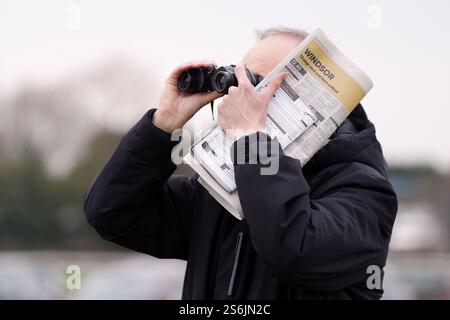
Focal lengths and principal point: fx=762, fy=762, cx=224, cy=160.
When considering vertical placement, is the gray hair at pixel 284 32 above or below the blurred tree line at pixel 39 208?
above

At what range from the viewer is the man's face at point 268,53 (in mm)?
2744

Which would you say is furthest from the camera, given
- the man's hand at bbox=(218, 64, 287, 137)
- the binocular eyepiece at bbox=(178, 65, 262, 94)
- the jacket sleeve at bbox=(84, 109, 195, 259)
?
the jacket sleeve at bbox=(84, 109, 195, 259)

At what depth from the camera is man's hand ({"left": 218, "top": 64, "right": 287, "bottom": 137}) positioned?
2533mm

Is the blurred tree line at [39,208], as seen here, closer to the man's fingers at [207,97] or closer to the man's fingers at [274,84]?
the man's fingers at [207,97]

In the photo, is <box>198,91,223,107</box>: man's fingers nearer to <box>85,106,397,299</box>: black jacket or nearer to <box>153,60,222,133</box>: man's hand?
<box>153,60,222,133</box>: man's hand

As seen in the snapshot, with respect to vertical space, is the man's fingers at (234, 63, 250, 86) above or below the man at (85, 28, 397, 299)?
above

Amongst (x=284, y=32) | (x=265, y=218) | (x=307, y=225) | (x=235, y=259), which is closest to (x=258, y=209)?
(x=265, y=218)

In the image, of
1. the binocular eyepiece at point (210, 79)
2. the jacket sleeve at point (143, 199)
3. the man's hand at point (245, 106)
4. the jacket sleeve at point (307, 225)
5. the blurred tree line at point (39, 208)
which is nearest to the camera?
the jacket sleeve at point (307, 225)

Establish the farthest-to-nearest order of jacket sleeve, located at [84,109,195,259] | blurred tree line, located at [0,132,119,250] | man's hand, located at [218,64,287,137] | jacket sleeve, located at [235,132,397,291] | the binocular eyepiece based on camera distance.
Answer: blurred tree line, located at [0,132,119,250]
jacket sleeve, located at [84,109,195,259]
the binocular eyepiece
man's hand, located at [218,64,287,137]
jacket sleeve, located at [235,132,397,291]

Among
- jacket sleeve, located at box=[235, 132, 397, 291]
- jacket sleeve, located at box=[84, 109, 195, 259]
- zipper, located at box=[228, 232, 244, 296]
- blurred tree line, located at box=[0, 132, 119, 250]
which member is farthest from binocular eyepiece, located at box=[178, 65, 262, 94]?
blurred tree line, located at box=[0, 132, 119, 250]

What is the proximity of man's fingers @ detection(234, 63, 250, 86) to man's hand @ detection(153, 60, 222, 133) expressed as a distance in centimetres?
23

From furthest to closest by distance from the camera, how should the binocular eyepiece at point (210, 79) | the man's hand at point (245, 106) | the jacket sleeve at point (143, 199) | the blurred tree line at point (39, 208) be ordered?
the blurred tree line at point (39, 208) → the jacket sleeve at point (143, 199) → the binocular eyepiece at point (210, 79) → the man's hand at point (245, 106)

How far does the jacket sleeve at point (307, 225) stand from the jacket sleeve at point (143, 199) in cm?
50

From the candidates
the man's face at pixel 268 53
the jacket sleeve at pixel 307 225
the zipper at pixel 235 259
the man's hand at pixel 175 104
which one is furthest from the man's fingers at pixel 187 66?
the zipper at pixel 235 259
